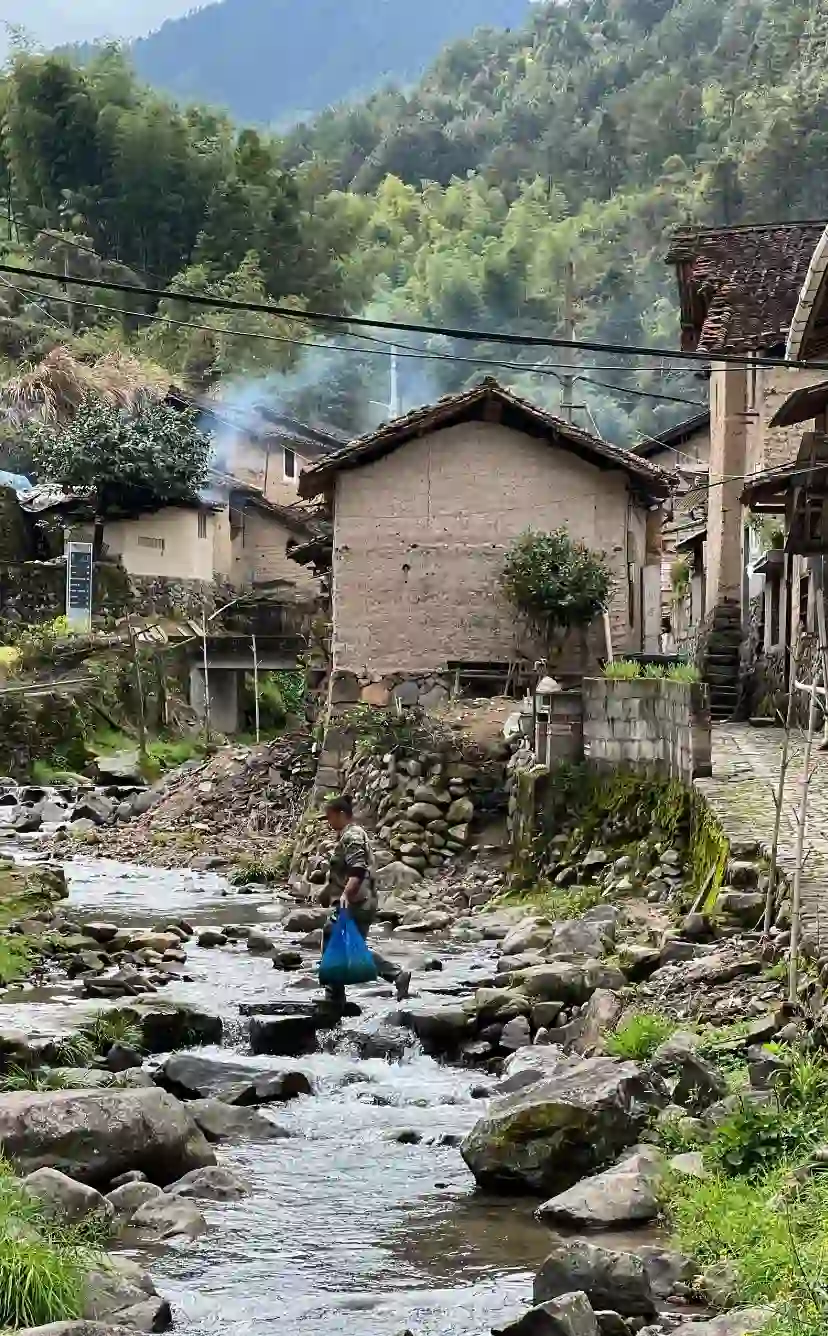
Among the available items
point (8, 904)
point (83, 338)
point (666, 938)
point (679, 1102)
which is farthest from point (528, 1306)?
point (83, 338)

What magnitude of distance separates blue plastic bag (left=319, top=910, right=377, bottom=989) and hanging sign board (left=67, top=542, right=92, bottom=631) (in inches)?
1135

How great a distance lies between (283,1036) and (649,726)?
22.5 ft

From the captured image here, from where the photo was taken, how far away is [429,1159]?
32.1 ft

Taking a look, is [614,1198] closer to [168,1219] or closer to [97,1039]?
[168,1219]

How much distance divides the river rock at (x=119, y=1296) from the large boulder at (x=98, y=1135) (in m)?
1.52

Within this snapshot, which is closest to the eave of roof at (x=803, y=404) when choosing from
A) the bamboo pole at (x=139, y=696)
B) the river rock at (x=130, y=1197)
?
the river rock at (x=130, y=1197)

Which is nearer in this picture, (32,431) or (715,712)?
(715,712)

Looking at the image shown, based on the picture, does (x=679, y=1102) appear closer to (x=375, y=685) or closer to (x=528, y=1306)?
(x=528, y=1306)

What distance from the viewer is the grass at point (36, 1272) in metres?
6.52

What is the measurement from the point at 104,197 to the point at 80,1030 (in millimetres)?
58000

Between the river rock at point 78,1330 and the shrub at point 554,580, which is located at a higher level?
the shrub at point 554,580

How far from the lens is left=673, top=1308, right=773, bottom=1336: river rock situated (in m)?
5.98

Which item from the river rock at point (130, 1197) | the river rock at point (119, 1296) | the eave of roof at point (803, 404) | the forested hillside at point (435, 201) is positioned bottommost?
the river rock at point (130, 1197)

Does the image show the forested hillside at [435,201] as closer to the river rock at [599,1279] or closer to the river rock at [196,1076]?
the river rock at [196,1076]
